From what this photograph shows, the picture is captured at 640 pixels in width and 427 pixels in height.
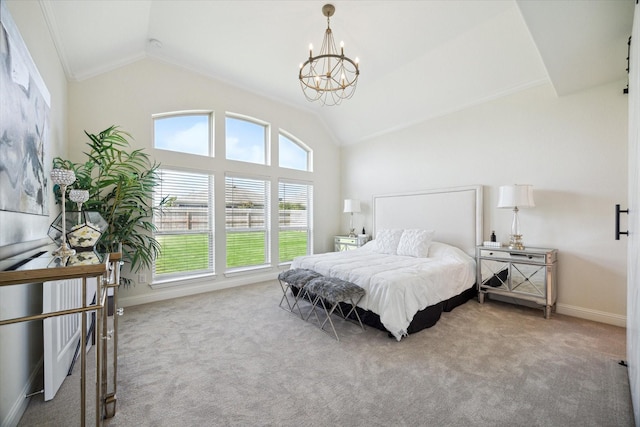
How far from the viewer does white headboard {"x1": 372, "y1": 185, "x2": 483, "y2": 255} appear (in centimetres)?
392

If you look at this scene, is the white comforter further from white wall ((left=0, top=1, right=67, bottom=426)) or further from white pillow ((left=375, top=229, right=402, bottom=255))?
white wall ((left=0, top=1, right=67, bottom=426))

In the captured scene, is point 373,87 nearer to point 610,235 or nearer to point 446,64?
point 446,64

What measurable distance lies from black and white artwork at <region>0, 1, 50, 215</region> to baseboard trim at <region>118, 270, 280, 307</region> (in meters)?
1.99

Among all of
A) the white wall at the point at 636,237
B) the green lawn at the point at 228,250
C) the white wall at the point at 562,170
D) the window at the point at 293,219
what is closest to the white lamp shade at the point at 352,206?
the window at the point at 293,219

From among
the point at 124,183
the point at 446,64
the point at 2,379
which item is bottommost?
the point at 2,379

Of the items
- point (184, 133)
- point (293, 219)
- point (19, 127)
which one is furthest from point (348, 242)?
point (19, 127)

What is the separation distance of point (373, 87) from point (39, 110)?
13.9ft

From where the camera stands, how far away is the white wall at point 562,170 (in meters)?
2.93

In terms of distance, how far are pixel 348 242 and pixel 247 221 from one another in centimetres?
207

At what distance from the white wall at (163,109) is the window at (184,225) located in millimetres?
178

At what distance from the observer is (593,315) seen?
302cm

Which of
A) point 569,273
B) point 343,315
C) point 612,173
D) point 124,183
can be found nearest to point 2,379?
point 124,183

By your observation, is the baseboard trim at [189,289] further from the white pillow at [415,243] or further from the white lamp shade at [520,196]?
the white lamp shade at [520,196]

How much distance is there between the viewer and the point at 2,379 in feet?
4.61
